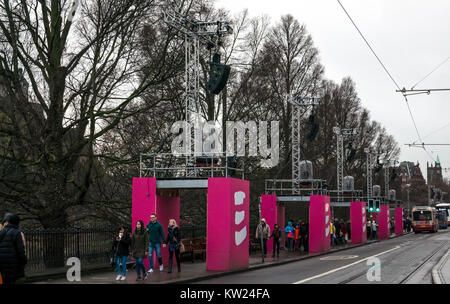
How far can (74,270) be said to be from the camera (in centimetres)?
1789

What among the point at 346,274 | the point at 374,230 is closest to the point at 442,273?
the point at 346,274

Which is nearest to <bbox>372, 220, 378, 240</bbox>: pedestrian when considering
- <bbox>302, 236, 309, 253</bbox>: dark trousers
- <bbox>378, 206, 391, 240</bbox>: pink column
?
<bbox>378, 206, 391, 240</bbox>: pink column

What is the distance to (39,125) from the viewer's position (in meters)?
20.1

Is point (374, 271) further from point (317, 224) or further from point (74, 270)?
point (317, 224)

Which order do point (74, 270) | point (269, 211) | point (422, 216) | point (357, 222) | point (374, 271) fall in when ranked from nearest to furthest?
point (74, 270)
point (374, 271)
point (269, 211)
point (357, 222)
point (422, 216)

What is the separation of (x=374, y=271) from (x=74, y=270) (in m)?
9.72

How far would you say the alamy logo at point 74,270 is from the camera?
17219mm

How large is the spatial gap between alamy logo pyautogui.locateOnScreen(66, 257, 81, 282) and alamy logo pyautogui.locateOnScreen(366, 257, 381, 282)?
Answer: 8.48 meters

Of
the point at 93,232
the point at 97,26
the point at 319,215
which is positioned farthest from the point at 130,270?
the point at 319,215

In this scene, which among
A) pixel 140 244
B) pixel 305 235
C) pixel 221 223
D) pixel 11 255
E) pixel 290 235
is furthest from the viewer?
pixel 290 235

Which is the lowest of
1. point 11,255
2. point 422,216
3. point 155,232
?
point 422,216

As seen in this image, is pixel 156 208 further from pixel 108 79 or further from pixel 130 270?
pixel 108 79

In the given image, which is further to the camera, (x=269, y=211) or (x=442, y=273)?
(x=269, y=211)
